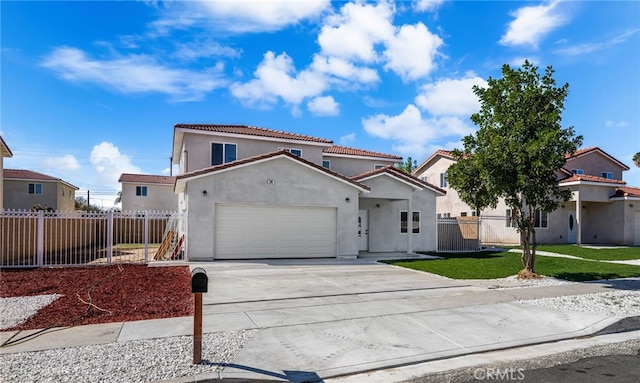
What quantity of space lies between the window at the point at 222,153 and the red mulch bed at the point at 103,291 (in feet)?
26.3

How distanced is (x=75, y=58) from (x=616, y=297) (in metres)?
17.2

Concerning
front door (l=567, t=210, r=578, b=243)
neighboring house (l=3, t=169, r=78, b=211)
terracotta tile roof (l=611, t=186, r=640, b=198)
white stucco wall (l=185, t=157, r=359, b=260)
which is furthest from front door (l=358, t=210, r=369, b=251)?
neighboring house (l=3, t=169, r=78, b=211)

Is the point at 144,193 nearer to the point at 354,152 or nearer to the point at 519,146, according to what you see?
the point at 354,152

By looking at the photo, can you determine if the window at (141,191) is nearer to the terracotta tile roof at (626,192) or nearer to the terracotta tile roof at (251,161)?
the terracotta tile roof at (251,161)

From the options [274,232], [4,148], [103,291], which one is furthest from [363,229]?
[4,148]

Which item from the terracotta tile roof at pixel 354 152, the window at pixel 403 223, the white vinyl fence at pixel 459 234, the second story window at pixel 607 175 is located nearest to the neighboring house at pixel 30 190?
the terracotta tile roof at pixel 354 152

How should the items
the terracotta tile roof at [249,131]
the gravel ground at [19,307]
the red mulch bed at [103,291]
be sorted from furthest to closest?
the terracotta tile roof at [249,131]
the red mulch bed at [103,291]
the gravel ground at [19,307]

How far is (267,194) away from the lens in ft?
56.1

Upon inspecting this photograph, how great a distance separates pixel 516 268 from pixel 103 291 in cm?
1359

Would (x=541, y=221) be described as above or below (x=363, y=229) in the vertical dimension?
above

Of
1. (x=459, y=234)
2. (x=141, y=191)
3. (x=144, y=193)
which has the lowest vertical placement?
(x=459, y=234)

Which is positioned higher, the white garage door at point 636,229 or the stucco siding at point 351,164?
the stucco siding at point 351,164

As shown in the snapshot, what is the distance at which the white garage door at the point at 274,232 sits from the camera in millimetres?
16569

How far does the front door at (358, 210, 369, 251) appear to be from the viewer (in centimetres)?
2152
